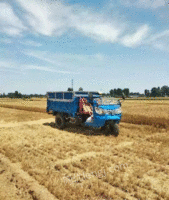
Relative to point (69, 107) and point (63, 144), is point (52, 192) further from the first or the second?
point (69, 107)

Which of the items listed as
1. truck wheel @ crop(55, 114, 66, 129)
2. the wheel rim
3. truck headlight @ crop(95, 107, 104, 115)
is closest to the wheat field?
truck headlight @ crop(95, 107, 104, 115)

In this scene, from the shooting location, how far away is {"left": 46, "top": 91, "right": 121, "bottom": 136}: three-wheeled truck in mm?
8742

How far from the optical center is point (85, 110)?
9664 mm

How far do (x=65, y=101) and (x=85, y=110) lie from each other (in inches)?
63.2

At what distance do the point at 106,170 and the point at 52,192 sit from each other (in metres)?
1.75

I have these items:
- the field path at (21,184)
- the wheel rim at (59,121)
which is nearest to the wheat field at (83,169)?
the field path at (21,184)

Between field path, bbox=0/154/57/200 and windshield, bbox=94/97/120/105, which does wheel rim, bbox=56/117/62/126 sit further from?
field path, bbox=0/154/57/200

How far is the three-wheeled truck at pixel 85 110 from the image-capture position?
874 centimetres

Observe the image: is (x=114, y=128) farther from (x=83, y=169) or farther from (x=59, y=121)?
(x=83, y=169)

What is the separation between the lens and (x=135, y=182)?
4.15m

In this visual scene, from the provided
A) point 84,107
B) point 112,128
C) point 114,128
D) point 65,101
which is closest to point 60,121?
point 65,101

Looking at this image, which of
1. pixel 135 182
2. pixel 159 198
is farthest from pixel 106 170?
pixel 159 198

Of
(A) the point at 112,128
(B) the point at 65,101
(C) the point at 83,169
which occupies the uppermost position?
(B) the point at 65,101

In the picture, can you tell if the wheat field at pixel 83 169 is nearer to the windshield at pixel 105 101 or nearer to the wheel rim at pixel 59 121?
the windshield at pixel 105 101
